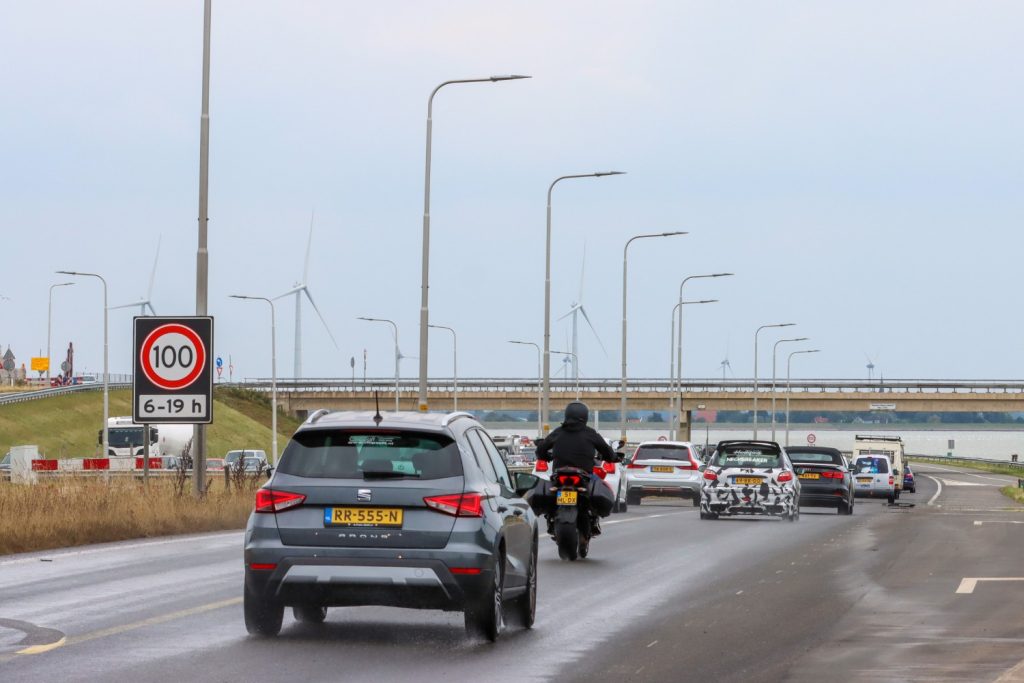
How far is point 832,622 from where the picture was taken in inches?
528

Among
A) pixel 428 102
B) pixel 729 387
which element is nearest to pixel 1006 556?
pixel 428 102

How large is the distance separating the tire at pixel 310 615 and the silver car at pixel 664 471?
28055mm

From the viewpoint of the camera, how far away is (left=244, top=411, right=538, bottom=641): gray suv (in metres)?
11.3

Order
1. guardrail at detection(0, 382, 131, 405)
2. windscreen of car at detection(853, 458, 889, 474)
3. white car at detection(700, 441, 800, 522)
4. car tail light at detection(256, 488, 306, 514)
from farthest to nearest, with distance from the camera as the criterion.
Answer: guardrail at detection(0, 382, 131, 405) → windscreen of car at detection(853, 458, 889, 474) → white car at detection(700, 441, 800, 522) → car tail light at detection(256, 488, 306, 514)

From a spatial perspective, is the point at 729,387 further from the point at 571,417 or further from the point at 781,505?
the point at 571,417

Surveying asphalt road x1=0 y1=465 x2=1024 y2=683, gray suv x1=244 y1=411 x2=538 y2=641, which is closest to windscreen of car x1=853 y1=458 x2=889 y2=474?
asphalt road x1=0 y1=465 x2=1024 y2=683

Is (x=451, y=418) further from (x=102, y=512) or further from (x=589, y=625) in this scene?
(x=102, y=512)

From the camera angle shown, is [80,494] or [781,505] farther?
[781,505]

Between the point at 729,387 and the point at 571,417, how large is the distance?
98842 mm

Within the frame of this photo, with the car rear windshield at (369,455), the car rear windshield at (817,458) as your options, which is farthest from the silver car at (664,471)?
the car rear windshield at (369,455)

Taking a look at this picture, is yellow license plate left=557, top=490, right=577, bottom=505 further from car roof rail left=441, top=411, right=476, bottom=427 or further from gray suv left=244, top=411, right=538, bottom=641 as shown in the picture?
gray suv left=244, top=411, right=538, bottom=641

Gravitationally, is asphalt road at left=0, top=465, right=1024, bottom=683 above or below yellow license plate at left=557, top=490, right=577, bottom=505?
below

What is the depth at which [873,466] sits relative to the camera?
58.7m

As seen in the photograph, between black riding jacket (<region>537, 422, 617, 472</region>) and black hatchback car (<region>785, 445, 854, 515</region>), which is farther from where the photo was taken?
black hatchback car (<region>785, 445, 854, 515</region>)
